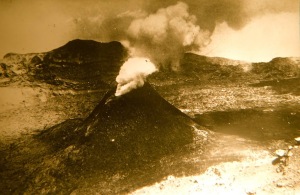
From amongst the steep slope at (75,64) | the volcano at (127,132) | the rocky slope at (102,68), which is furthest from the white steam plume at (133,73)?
the steep slope at (75,64)

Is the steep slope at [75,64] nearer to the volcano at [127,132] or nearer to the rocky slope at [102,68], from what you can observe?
the rocky slope at [102,68]

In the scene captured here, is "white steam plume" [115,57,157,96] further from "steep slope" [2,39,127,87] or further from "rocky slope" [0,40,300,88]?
"steep slope" [2,39,127,87]

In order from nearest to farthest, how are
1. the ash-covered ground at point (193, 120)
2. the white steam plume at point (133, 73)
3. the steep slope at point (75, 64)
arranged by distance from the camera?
the ash-covered ground at point (193, 120), the white steam plume at point (133, 73), the steep slope at point (75, 64)

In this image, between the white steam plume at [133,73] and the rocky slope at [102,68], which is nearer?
the white steam plume at [133,73]

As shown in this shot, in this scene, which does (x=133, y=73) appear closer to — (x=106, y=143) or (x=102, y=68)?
(x=102, y=68)

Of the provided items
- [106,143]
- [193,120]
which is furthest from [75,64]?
[193,120]

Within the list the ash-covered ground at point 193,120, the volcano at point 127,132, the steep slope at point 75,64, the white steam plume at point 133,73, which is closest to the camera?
the ash-covered ground at point 193,120

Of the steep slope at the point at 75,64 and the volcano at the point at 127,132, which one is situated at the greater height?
the steep slope at the point at 75,64
